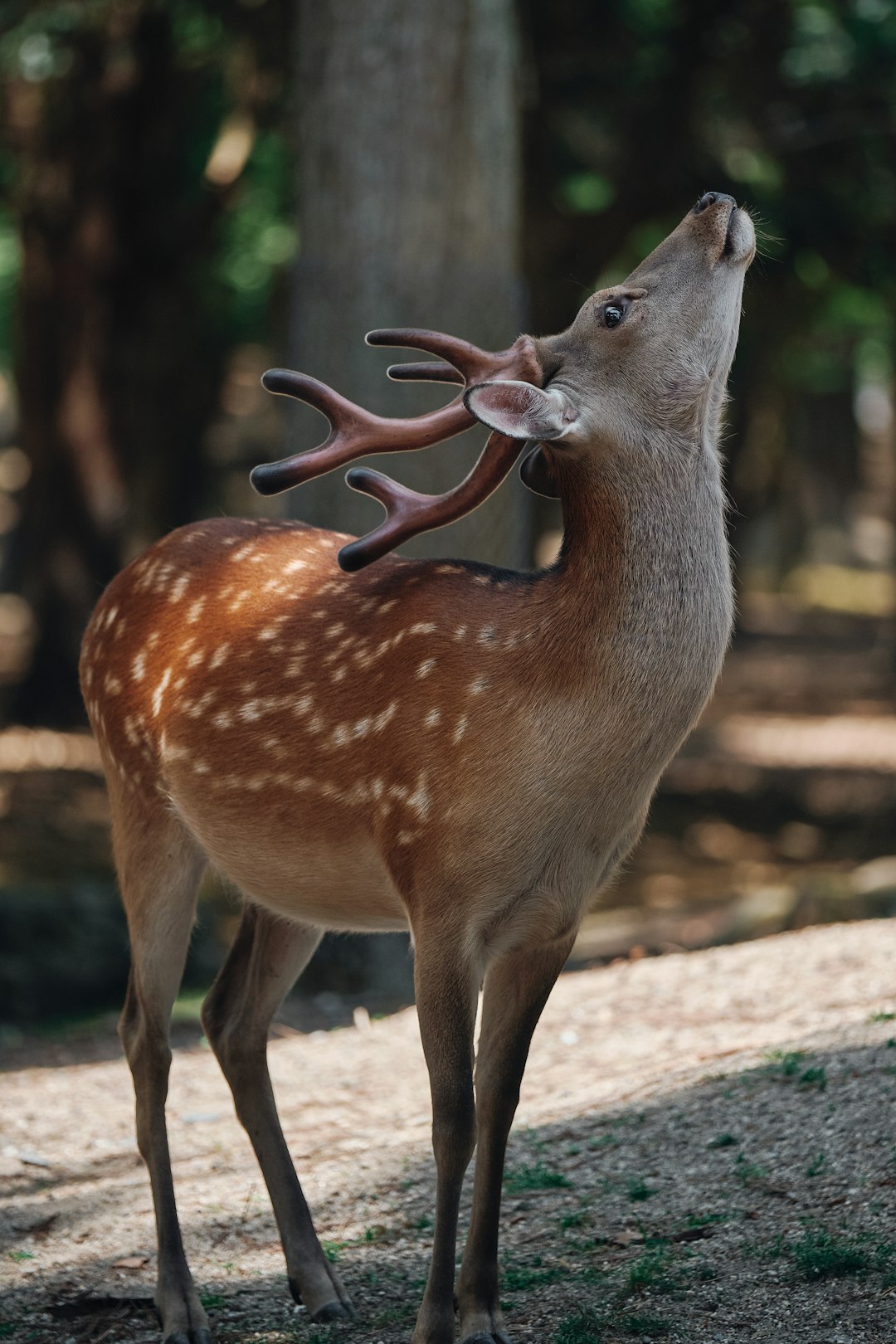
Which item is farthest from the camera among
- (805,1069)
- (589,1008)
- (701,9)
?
(701,9)

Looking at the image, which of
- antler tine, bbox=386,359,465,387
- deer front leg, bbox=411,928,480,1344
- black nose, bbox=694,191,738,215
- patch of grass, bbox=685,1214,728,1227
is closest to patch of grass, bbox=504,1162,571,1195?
patch of grass, bbox=685,1214,728,1227

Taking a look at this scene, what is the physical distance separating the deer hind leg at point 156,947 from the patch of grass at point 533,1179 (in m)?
1.04

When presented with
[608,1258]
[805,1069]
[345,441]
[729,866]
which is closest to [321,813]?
[345,441]

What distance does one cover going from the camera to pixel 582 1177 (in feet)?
16.2

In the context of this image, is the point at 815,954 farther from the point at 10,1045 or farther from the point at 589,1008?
the point at 10,1045

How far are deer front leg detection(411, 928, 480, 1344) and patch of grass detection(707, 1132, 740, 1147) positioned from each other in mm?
1303

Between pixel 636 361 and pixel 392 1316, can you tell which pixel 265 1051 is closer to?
pixel 392 1316

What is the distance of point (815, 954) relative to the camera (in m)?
7.00

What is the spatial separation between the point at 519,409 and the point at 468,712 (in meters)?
0.71

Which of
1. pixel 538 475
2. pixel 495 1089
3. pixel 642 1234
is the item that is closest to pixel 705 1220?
pixel 642 1234

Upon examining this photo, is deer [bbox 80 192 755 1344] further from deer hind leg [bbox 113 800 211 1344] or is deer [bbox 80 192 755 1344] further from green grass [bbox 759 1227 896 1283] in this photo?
green grass [bbox 759 1227 896 1283]

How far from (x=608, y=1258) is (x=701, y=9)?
38.7 ft

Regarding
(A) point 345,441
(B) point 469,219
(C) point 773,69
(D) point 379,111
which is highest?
(C) point 773,69

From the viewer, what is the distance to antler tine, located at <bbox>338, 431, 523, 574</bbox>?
13.1 ft
